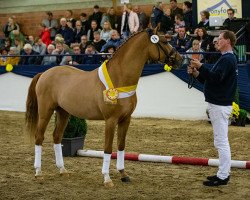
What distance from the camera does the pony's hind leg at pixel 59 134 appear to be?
9403mm

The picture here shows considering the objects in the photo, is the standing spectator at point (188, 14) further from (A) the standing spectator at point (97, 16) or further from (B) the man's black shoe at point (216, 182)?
(B) the man's black shoe at point (216, 182)

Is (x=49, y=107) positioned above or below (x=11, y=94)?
above

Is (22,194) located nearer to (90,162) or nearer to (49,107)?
(49,107)

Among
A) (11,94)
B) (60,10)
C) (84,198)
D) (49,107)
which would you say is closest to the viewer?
(84,198)

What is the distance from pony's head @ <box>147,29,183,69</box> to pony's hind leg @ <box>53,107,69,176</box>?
5.70ft

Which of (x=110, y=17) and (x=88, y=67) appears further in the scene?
(x=110, y=17)

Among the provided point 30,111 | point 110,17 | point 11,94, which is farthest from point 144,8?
point 30,111

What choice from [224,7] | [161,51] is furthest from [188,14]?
[161,51]

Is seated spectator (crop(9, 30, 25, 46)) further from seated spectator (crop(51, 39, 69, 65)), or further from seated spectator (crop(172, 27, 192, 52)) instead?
seated spectator (crop(172, 27, 192, 52))

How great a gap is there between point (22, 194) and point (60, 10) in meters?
15.8

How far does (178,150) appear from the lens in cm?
1155

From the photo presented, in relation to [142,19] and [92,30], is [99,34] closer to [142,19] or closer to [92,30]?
[92,30]

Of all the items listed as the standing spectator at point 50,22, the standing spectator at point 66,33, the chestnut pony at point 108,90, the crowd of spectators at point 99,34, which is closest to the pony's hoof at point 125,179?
the chestnut pony at point 108,90

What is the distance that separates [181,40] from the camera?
54.6 ft
